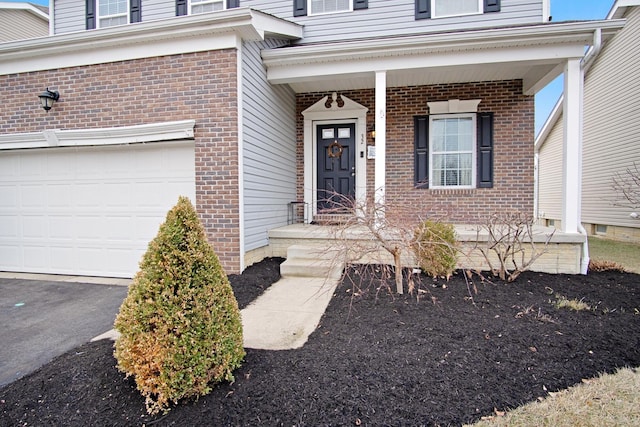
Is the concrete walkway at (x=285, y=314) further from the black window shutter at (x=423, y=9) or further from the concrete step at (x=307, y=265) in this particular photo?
the black window shutter at (x=423, y=9)

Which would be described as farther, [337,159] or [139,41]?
[337,159]

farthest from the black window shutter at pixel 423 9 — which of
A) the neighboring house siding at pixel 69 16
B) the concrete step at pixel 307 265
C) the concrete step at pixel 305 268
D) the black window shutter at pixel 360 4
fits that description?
the neighboring house siding at pixel 69 16

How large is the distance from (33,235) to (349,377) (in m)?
6.39

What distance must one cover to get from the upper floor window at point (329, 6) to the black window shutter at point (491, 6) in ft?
9.04

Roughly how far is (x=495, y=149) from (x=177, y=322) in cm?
688

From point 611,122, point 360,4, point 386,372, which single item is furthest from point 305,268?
point 611,122

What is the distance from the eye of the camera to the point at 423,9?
23.1 ft

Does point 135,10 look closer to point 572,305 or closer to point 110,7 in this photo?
point 110,7

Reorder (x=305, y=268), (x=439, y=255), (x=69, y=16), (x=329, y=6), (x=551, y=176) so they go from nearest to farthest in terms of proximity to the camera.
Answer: (x=439, y=255)
(x=305, y=268)
(x=329, y=6)
(x=69, y=16)
(x=551, y=176)

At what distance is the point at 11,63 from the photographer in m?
5.74

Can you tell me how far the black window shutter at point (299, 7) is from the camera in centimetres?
741

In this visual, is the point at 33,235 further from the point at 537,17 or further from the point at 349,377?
the point at 537,17

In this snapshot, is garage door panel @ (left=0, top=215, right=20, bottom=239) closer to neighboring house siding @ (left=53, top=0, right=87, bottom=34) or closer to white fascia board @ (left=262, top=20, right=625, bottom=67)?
neighboring house siding @ (left=53, top=0, right=87, bottom=34)

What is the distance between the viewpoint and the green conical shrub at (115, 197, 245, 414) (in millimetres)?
2049
